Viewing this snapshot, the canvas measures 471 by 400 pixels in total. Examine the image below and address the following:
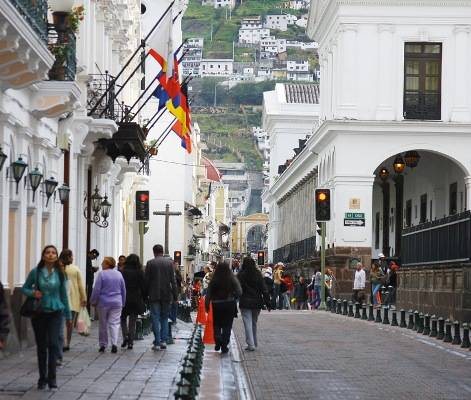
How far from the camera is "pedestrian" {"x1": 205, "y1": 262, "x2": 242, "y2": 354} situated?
24.2 metres

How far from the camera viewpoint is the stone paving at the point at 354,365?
715 inches

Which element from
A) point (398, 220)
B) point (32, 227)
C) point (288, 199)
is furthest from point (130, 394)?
point (288, 199)

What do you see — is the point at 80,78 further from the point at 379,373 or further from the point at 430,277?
the point at 379,373

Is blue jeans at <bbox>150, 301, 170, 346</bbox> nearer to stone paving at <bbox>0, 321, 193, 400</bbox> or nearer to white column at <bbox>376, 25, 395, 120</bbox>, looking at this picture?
stone paving at <bbox>0, 321, 193, 400</bbox>

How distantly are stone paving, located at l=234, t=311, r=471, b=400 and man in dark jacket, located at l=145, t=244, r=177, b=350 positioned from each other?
61.4 inches

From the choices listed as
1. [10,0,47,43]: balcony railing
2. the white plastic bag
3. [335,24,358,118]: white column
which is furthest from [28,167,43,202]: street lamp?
[335,24,358,118]: white column

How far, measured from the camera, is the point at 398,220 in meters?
67.9

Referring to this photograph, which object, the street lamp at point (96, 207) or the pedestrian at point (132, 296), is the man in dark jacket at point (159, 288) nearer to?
the pedestrian at point (132, 296)

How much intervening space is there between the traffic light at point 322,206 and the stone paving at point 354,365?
533 inches

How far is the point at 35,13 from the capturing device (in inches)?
866

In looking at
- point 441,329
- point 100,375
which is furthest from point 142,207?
point 100,375

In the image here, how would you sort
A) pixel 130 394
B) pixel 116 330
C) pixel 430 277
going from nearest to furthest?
pixel 130 394
pixel 116 330
pixel 430 277

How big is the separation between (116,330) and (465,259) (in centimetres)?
1163

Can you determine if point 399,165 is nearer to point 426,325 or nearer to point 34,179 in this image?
point 426,325
